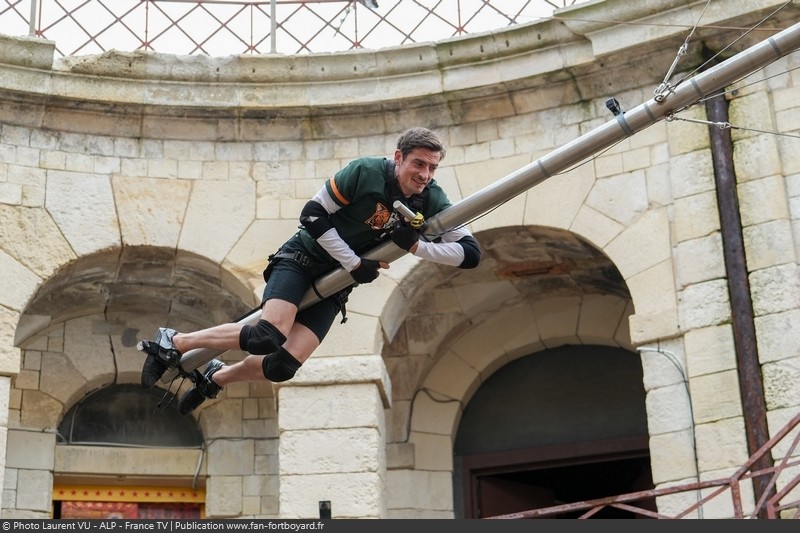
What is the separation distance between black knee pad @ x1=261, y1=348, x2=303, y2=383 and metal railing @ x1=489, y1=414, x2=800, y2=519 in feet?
5.77

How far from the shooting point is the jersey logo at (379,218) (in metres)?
8.27

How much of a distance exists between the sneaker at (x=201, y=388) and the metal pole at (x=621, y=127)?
1548mm

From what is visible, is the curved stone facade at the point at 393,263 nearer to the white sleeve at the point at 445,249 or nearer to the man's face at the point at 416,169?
the white sleeve at the point at 445,249

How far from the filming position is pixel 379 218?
27.2 ft

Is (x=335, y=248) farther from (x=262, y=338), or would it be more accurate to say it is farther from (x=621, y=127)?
(x=621, y=127)

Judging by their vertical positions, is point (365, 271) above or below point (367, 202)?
below

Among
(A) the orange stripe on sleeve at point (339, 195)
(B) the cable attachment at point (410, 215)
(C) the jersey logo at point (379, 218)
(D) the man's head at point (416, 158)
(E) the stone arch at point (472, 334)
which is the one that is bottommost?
(B) the cable attachment at point (410, 215)

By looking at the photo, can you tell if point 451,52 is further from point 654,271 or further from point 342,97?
point 654,271

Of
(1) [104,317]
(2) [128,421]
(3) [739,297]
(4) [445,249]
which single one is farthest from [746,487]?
(1) [104,317]

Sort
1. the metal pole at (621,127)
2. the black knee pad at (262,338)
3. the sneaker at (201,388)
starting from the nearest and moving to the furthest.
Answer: the metal pole at (621,127)
the black knee pad at (262,338)
the sneaker at (201,388)

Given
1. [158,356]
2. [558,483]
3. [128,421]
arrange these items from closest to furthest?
[158,356], [128,421], [558,483]

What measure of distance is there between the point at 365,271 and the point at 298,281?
0.49m


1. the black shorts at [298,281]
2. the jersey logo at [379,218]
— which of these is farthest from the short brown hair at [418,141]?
the black shorts at [298,281]
